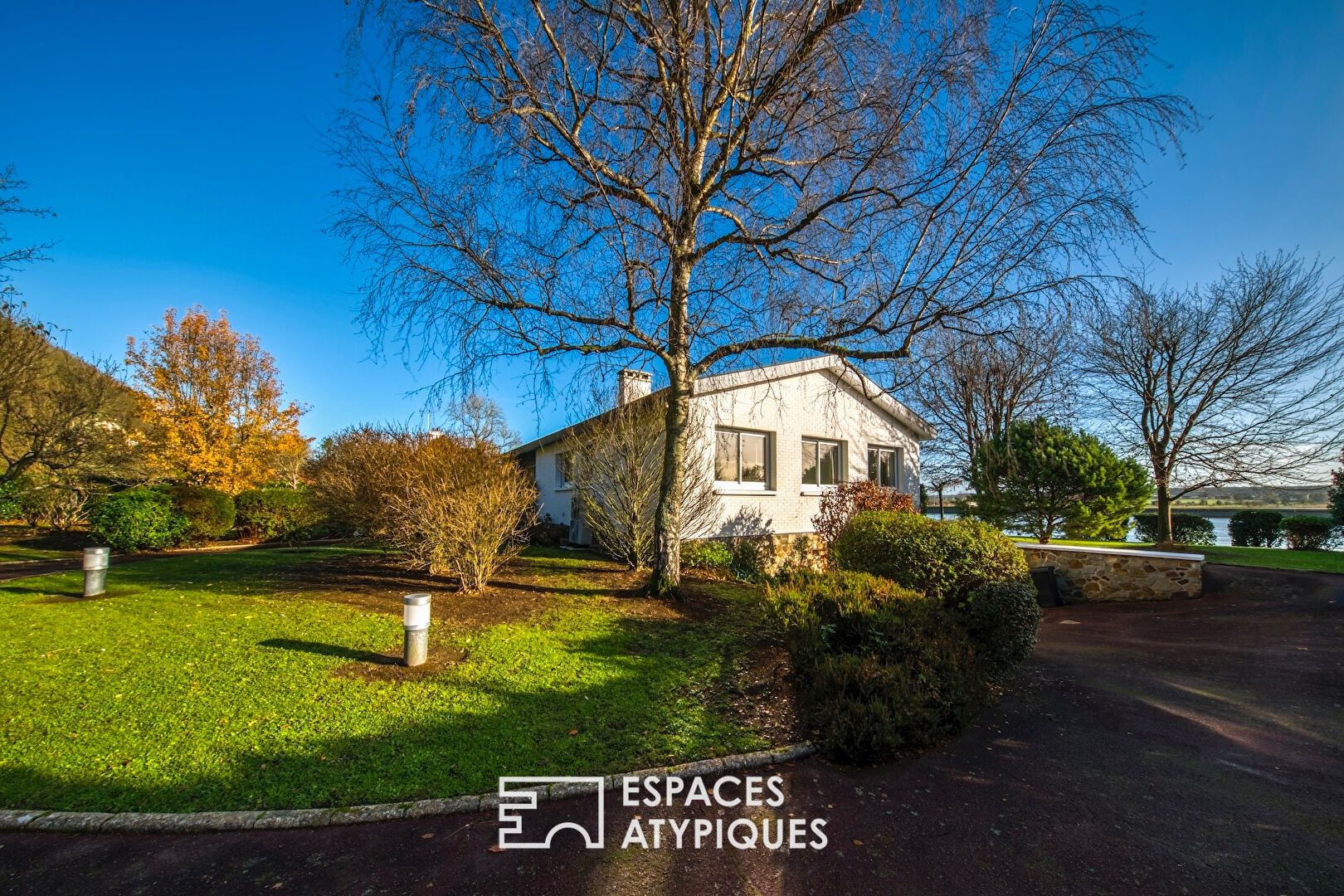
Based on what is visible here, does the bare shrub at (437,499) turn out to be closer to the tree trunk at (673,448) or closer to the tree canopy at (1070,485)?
the tree trunk at (673,448)

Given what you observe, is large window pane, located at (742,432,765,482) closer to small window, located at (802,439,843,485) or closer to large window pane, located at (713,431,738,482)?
large window pane, located at (713,431,738,482)

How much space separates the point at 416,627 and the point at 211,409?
18.0 meters

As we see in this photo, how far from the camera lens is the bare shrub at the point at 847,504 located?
43.5 ft

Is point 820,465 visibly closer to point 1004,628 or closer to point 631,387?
point 631,387

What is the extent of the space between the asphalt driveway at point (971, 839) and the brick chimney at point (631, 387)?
28.1ft

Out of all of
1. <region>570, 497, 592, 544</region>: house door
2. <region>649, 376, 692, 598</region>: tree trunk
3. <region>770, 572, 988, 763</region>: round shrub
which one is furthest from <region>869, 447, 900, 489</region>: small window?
<region>770, 572, 988, 763</region>: round shrub

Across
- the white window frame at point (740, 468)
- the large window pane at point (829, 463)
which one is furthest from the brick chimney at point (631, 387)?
the large window pane at point (829, 463)

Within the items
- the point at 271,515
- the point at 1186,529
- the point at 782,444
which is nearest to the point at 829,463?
the point at 782,444

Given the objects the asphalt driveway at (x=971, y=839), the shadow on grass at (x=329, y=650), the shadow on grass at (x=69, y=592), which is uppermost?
the shadow on grass at (x=69, y=592)

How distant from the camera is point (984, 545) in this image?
22.0ft

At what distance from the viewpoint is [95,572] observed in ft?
24.1

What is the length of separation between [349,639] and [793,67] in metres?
8.70

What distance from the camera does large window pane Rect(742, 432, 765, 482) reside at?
13477mm

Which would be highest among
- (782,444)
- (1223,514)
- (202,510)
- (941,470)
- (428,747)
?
→ (782,444)
